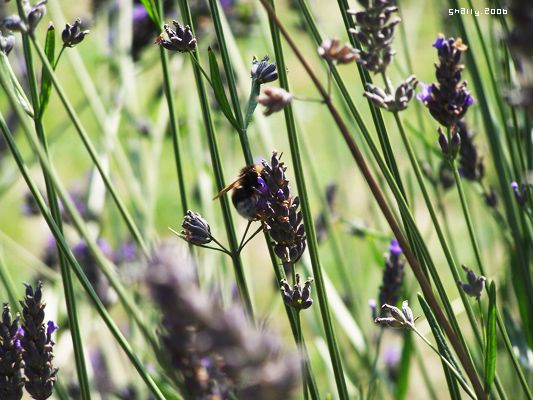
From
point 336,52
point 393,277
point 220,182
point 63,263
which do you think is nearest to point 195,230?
point 220,182

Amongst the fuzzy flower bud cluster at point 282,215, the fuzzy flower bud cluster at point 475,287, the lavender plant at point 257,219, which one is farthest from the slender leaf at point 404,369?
the fuzzy flower bud cluster at point 282,215

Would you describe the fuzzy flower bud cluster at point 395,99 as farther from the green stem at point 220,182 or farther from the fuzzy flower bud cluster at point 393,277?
the fuzzy flower bud cluster at point 393,277

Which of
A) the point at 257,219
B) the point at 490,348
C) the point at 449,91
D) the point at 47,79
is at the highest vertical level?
the point at 47,79

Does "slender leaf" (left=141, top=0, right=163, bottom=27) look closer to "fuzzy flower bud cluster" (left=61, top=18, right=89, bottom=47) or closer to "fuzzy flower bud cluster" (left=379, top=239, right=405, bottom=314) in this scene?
"fuzzy flower bud cluster" (left=61, top=18, right=89, bottom=47)

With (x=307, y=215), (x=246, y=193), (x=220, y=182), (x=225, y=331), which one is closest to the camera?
(x=225, y=331)

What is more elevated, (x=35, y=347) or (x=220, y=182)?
(x=220, y=182)

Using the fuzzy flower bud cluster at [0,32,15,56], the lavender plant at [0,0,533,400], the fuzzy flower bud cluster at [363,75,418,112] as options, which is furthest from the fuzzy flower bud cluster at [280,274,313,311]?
the fuzzy flower bud cluster at [0,32,15,56]

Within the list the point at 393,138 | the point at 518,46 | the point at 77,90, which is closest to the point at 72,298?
the point at 518,46

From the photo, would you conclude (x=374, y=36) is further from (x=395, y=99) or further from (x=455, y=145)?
(x=455, y=145)
